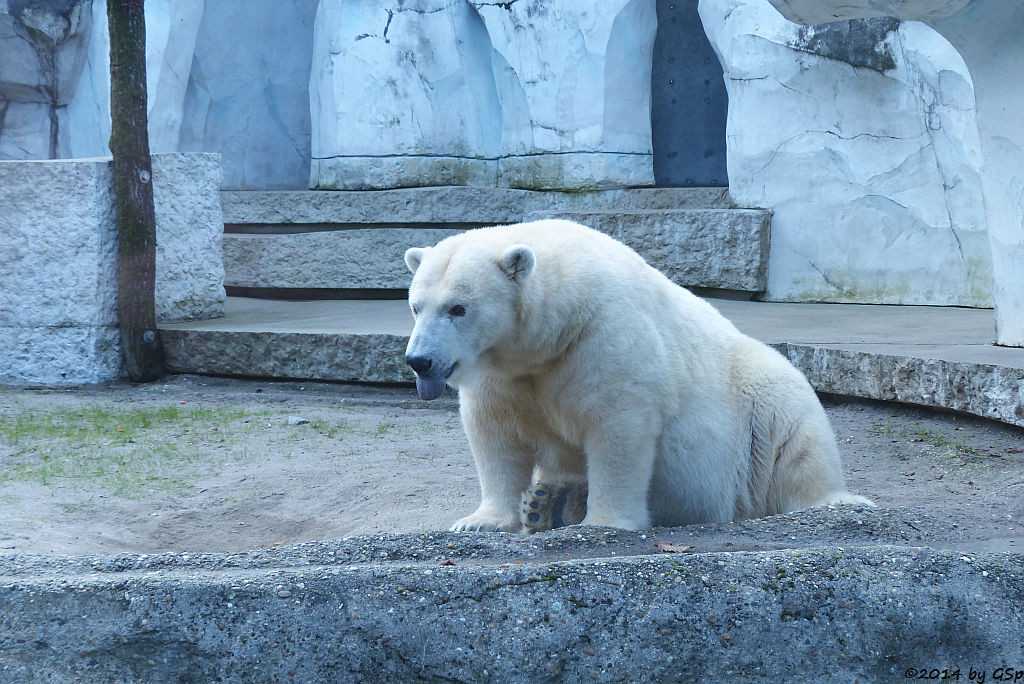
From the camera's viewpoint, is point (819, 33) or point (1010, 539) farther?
point (819, 33)

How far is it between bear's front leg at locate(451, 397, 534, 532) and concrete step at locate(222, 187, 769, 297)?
440cm

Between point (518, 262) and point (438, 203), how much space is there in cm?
559

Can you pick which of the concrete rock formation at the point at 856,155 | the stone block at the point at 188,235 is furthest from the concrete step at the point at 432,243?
the stone block at the point at 188,235

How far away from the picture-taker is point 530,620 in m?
2.04

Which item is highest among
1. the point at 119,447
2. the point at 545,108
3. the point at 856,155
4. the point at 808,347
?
the point at 545,108

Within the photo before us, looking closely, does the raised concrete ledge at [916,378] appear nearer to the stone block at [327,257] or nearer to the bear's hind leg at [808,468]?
the bear's hind leg at [808,468]

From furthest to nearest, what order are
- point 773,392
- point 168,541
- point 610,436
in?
point 168,541
point 773,392
point 610,436

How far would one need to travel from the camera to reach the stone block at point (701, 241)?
6.69 m

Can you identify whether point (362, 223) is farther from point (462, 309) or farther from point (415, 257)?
point (462, 309)

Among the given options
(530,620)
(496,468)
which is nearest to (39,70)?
(496,468)

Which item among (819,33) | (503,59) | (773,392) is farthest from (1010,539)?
(503,59)

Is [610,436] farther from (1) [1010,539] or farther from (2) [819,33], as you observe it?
(2) [819,33]

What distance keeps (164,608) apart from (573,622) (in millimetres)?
801

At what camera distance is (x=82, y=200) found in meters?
5.87
